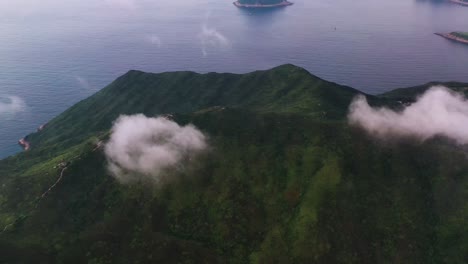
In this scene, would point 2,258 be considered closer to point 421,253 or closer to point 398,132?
point 421,253

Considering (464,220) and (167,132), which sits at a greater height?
(167,132)

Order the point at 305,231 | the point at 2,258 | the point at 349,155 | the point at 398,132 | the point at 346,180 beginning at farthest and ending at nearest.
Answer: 1. the point at 398,132
2. the point at 349,155
3. the point at 346,180
4. the point at 305,231
5. the point at 2,258

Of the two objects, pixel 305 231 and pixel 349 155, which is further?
pixel 349 155

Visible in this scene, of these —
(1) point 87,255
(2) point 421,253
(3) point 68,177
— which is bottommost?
(2) point 421,253


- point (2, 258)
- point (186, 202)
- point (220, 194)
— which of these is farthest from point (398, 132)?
point (2, 258)

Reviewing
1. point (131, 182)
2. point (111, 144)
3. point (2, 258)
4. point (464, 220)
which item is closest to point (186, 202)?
point (131, 182)

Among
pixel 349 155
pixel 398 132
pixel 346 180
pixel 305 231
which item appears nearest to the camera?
pixel 305 231
